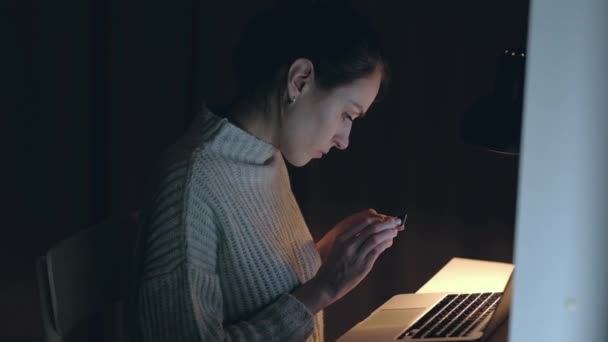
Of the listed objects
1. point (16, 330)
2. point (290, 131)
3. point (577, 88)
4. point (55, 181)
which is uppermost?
point (577, 88)

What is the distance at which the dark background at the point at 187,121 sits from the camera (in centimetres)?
193

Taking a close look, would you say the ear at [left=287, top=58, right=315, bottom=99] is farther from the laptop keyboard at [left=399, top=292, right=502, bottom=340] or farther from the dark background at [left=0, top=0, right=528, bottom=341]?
the dark background at [left=0, top=0, right=528, bottom=341]

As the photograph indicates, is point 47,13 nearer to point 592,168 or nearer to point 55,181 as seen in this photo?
point 55,181

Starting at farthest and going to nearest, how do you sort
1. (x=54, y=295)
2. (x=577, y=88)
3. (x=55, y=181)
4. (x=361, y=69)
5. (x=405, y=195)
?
(x=55, y=181), (x=405, y=195), (x=361, y=69), (x=54, y=295), (x=577, y=88)

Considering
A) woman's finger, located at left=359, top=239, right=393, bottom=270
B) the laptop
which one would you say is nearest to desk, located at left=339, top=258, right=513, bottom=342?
the laptop

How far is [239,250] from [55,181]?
117 centimetres

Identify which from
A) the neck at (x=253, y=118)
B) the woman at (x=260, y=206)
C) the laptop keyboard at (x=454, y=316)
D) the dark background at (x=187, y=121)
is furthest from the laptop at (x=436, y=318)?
the dark background at (x=187, y=121)

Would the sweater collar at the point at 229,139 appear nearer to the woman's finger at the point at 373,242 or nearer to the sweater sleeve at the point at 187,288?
the sweater sleeve at the point at 187,288

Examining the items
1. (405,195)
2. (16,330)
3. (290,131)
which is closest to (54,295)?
(290,131)

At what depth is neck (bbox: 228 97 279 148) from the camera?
48.9 inches

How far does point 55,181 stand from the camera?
7.17 feet

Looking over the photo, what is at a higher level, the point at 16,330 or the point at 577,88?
the point at 577,88

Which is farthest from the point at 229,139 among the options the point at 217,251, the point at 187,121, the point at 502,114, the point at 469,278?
the point at 187,121

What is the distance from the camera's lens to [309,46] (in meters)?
1.19
